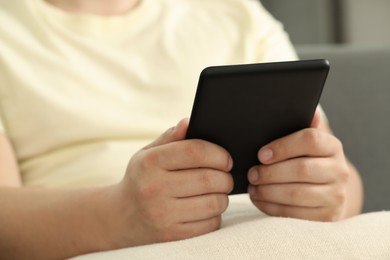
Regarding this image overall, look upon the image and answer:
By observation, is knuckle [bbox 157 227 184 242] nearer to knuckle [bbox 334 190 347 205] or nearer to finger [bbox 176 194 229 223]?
finger [bbox 176 194 229 223]

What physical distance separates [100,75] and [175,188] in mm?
339

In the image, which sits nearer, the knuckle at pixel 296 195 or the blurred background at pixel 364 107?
the knuckle at pixel 296 195

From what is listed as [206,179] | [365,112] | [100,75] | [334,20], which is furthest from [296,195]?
[334,20]

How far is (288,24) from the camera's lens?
1.90 m

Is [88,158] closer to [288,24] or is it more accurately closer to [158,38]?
[158,38]

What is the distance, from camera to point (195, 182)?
640 millimetres

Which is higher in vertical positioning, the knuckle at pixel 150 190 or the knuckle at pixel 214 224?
the knuckle at pixel 150 190

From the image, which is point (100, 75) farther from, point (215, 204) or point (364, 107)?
point (364, 107)

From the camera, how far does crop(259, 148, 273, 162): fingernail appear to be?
0.68 meters

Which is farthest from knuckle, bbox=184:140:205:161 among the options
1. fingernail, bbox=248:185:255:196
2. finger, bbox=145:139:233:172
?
Answer: fingernail, bbox=248:185:255:196

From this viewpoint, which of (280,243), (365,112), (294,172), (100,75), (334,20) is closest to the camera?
(280,243)

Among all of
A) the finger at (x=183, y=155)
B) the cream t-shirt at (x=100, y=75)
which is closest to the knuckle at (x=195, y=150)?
the finger at (x=183, y=155)

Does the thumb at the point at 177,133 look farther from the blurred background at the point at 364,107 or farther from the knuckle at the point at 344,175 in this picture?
the blurred background at the point at 364,107

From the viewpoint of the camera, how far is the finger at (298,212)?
2.29 feet
